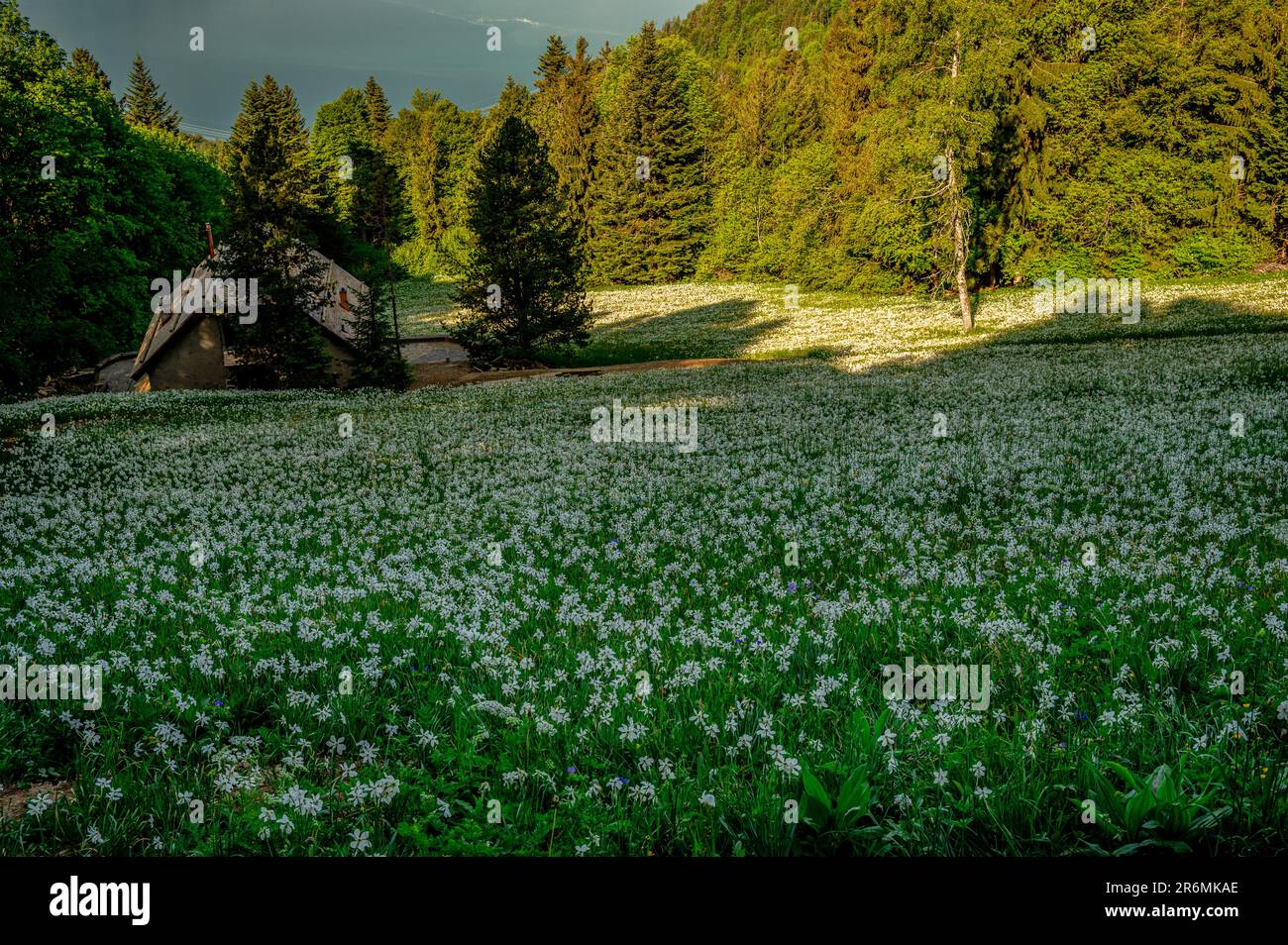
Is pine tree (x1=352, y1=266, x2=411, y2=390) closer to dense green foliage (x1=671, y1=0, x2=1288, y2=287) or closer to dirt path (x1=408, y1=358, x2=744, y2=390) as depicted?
dirt path (x1=408, y1=358, x2=744, y2=390)

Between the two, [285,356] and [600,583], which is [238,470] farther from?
[285,356]

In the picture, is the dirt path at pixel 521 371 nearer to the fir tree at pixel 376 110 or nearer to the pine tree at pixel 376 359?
the pine tree at pixel 376 359

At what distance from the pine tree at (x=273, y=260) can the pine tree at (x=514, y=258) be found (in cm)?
874

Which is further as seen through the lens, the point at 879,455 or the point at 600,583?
the point at 879,455

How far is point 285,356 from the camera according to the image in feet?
121

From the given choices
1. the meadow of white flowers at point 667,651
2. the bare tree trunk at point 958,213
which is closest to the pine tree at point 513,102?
the bare tree trunk at point 958,213

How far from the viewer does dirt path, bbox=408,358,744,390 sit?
3825cm

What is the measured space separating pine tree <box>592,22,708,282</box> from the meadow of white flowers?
8936 centimetres

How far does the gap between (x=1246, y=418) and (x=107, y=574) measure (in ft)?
67.9

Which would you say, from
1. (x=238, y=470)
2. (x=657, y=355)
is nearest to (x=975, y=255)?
(x=657, y=355)
